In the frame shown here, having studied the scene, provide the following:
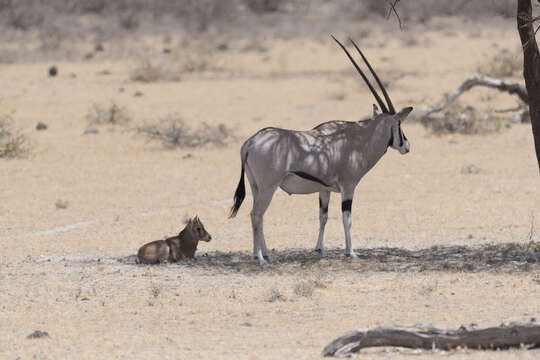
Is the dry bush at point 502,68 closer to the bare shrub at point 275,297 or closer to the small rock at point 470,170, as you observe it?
the small rock at point 470,170

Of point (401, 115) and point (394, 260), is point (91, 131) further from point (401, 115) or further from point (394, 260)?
point (394, 260)

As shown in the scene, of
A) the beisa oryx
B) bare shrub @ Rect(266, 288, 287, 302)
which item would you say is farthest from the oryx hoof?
bare shrub @ Rect(266, 288, 287, 302)

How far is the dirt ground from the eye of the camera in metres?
7.63

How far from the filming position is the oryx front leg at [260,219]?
9969mm

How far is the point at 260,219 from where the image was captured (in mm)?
10078

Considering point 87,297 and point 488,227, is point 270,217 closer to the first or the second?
point 488,227

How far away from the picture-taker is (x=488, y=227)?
12.3 m

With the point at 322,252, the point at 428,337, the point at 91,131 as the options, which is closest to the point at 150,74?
the point at 91,131

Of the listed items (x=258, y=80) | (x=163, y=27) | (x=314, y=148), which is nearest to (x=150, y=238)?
(x=314, y=148)

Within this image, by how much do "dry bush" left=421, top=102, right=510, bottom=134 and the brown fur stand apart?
1145 centimetres

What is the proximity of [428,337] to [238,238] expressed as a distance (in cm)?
605

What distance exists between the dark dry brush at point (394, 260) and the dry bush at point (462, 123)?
10078 millimetres

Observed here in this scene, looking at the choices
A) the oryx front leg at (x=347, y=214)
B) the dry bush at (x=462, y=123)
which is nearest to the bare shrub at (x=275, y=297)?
the oryx front leg at (x=347, y=214)

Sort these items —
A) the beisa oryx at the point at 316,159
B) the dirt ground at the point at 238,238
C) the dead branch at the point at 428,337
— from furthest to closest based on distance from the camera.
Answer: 1. the beisa oryx at the point at 316,159
2. the dirt ground at the point at 238,238
3. the dead branch at the point at 428,337
